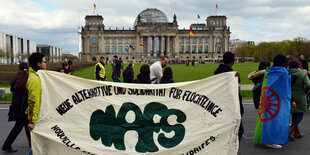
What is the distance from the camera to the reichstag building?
4884 inches

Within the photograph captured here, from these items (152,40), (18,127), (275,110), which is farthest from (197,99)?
(152,40)

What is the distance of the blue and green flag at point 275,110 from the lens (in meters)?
6.65

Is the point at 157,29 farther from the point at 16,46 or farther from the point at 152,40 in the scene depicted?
the point at 16,46

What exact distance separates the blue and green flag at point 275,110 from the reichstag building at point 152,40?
11382 cm

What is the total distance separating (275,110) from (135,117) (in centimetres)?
359

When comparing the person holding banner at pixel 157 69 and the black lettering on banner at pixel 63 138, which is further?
the person holding banner at pixel 157 69

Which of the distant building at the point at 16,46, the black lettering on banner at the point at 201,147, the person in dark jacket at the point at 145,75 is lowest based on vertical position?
the black lettering on banner at the point at 201,147

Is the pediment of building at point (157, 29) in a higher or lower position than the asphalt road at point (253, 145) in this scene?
higher

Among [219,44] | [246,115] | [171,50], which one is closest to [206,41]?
[219,44]

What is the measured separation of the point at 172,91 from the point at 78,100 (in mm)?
1856

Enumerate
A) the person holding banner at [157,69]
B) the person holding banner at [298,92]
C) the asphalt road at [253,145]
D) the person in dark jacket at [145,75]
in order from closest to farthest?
the asphalt road at [253,145], the person holding banner at [298,92], the person in dark jacket at [145,75], the person holding banner at [157,69]

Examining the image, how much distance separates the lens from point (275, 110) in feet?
21.9

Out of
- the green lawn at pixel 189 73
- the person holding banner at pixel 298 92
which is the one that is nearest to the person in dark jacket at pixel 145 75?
the person holding banner at pixel 298 92

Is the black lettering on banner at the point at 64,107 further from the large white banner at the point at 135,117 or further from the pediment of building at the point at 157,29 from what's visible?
the pediment of building at the point at 157,29
